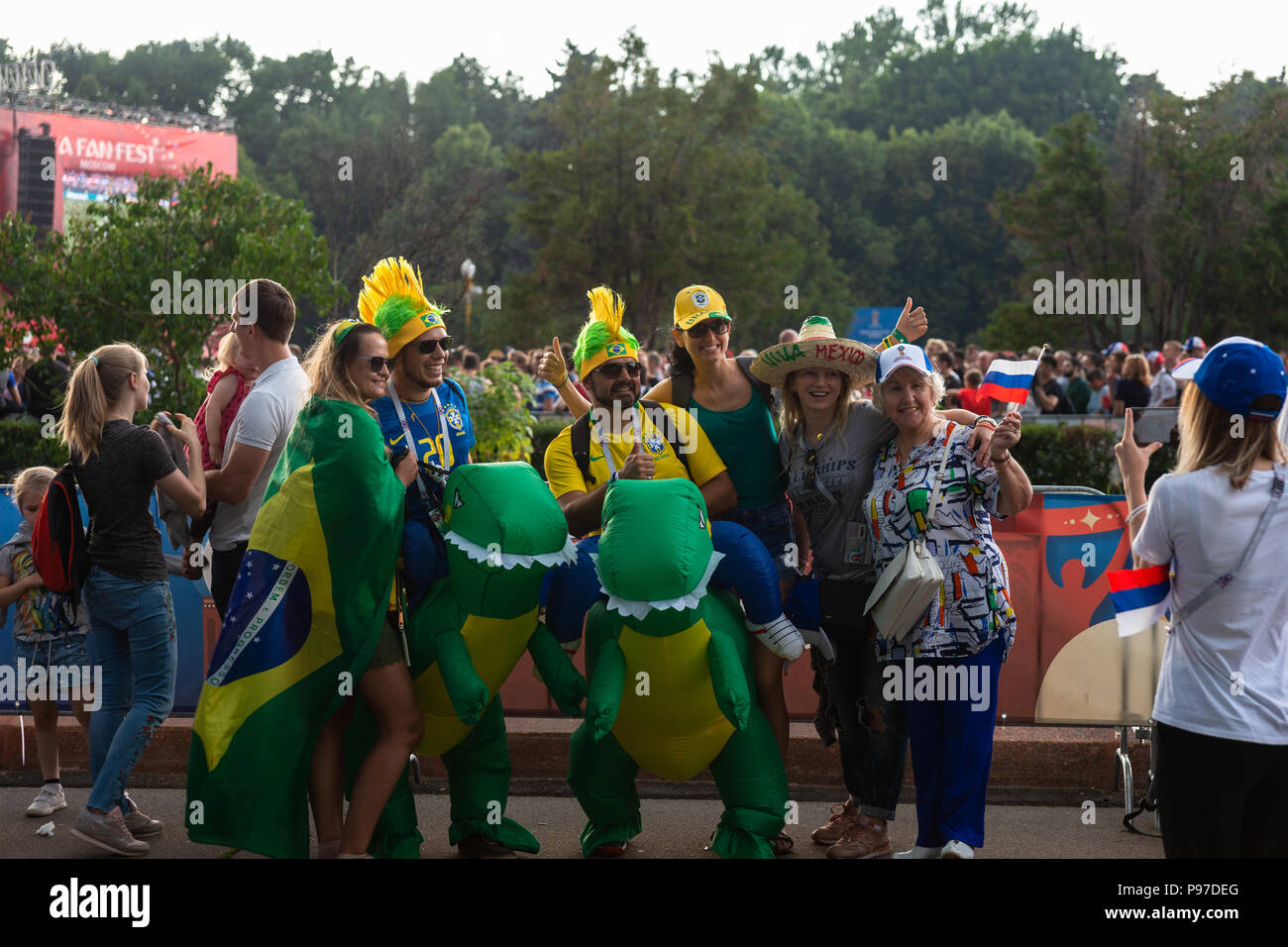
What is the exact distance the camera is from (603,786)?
4.87 m

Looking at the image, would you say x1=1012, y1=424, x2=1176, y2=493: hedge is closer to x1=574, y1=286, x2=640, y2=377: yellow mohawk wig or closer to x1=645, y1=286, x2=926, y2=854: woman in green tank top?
x1=645, y1=286, x2=926, y2=854: woman in green tank top

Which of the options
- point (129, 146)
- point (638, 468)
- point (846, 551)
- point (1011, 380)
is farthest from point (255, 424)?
point (129, 146)

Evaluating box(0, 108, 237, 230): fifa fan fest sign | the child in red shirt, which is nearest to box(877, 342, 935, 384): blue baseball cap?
the child in red shirt

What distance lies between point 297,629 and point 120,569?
3.33 ft

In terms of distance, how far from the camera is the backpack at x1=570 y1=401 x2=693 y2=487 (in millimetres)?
4984

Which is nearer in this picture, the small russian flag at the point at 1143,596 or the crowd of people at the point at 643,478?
the small russian flag at the point at 1143,596

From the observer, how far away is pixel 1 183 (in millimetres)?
39531

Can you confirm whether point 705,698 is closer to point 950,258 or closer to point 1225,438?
point 1225,438

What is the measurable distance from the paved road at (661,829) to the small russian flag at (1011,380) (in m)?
1.75

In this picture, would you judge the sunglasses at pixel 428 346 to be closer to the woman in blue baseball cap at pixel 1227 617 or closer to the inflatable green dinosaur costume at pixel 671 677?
the inflatable green dinosaur costume at pixel 671 677

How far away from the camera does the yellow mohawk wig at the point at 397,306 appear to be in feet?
15.8

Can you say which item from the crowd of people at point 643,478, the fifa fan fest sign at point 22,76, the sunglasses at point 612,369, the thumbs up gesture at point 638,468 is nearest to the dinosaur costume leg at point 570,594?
the crowd of people at point 643,478

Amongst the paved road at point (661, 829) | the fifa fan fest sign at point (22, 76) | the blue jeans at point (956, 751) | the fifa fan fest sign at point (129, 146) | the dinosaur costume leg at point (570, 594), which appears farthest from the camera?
the fifa fan fest sign at point (129, 146)

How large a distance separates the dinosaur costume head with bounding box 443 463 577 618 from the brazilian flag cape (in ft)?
0.82
